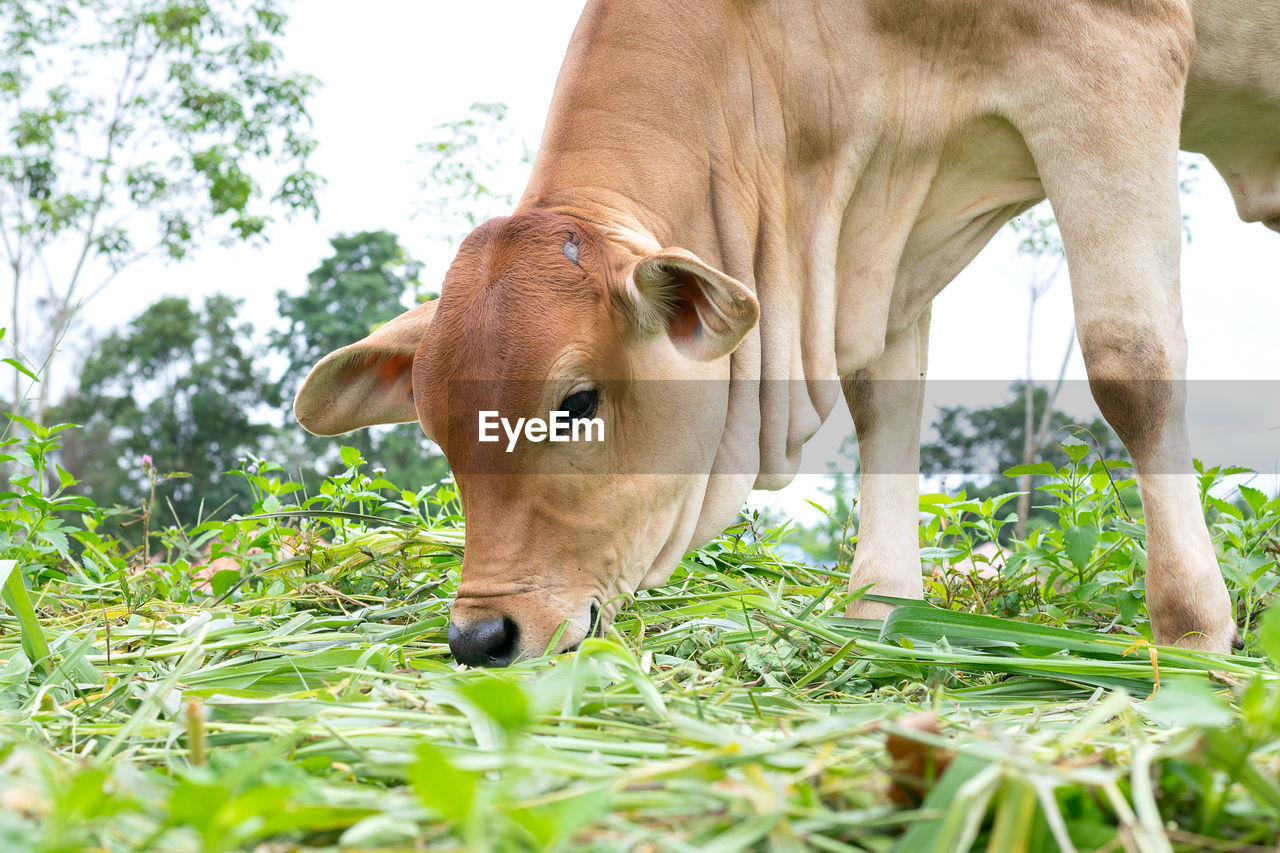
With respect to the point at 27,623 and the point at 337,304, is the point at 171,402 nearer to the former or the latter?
the point at 337,304

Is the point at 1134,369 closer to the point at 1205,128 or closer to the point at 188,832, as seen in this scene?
the point at 1205,128

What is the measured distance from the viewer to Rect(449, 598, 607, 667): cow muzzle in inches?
86.0

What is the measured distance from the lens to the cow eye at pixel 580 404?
2.43 meters

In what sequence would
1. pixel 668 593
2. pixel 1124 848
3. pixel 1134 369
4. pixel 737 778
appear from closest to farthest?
pixel 1124 848
pixel 737 778
pixel 1134 369
pixel 668 593

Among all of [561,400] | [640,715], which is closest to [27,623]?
[561,400]

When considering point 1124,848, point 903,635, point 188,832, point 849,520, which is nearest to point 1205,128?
point 849,520

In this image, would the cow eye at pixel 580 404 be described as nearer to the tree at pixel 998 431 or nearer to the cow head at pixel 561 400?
the cow head at pixel 561 400

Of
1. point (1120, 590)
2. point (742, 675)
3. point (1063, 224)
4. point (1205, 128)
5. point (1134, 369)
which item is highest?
point (1205, 128)

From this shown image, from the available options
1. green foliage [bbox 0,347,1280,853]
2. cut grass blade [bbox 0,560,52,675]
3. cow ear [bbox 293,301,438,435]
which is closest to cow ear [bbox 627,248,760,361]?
green foliage [bbox 0,347,1280,853]

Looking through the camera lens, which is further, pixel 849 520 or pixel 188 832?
pixel 849 520

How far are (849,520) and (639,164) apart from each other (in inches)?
57.9

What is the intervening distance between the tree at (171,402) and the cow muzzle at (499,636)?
2352 centimetres

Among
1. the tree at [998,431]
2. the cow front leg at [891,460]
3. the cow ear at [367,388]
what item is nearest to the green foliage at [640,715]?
the cow front leg at [891,460]

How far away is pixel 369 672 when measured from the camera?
1.71 meters
